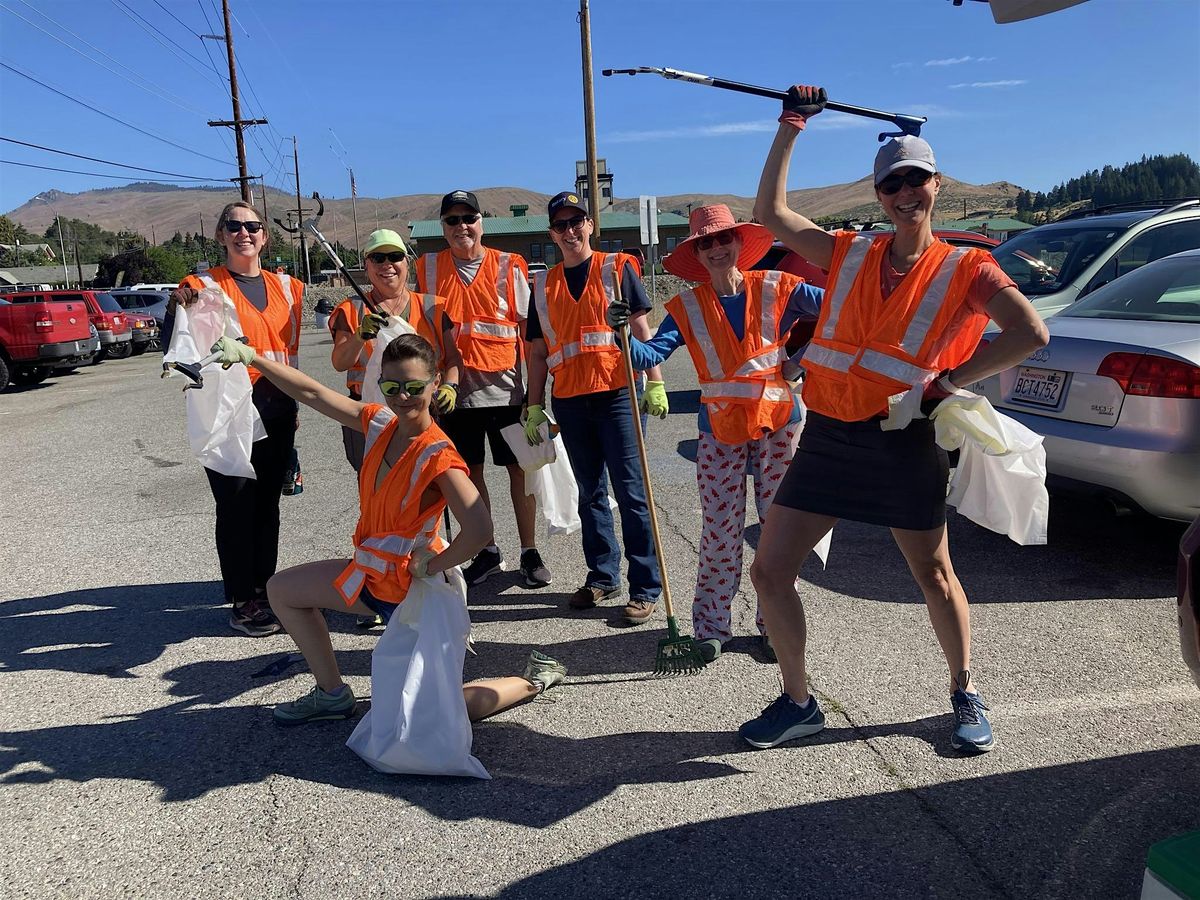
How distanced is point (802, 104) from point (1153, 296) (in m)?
3.09

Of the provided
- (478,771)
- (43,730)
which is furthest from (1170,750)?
(43,730)

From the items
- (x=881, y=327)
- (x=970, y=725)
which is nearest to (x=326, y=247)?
(x=881, y=327)

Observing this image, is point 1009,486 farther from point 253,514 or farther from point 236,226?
point 236,226

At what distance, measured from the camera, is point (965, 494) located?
3.22m

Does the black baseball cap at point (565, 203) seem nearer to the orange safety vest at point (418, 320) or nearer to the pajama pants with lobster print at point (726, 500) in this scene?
the orange safety vest at point (418, 320)

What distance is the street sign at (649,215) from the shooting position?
58.9ft

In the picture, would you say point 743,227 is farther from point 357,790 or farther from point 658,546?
point 357,790

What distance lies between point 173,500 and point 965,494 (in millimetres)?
6048

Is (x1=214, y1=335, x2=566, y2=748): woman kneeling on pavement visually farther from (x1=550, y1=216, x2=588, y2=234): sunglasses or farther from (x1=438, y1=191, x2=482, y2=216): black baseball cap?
(x1=438, y1=191, x2=482, y2=216): black baseball cap

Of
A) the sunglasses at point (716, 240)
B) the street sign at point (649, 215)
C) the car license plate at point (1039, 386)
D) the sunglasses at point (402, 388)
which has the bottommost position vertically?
the car license plate at point (1039, 386)

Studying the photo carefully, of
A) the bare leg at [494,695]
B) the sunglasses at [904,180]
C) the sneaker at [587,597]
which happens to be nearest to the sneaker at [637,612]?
the sneaker at [587,597]

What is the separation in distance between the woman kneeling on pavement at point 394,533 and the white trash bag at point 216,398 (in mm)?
821

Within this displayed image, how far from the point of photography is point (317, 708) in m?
3.36

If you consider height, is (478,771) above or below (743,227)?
below
